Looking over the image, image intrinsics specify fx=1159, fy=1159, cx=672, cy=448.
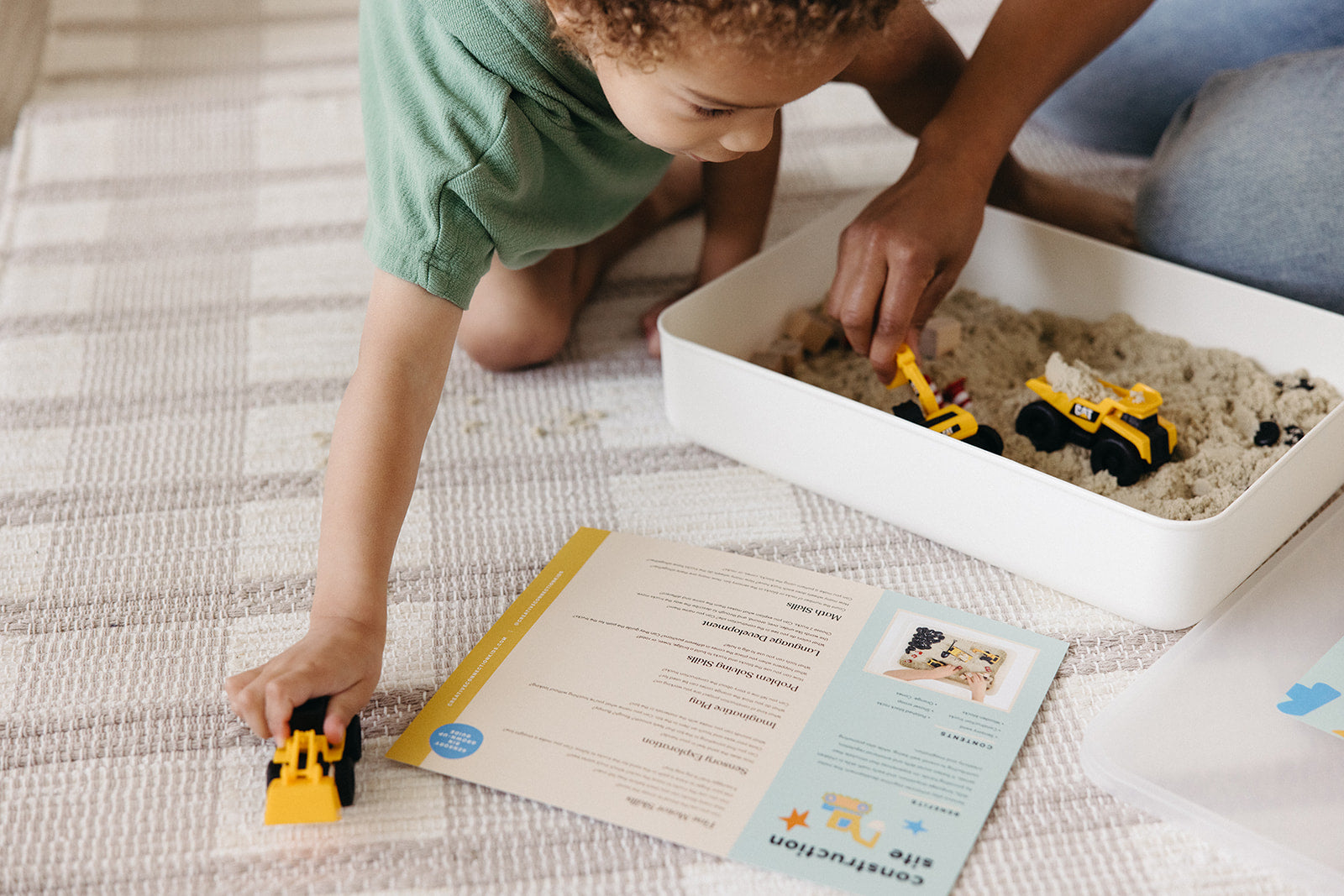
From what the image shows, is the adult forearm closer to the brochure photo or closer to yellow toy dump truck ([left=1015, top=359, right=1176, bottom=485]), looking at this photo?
yellow toy dump truck ([left=1015, top=359, right=1176, bottom=485])

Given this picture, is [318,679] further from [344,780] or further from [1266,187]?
[1266,187]

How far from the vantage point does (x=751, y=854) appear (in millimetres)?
583

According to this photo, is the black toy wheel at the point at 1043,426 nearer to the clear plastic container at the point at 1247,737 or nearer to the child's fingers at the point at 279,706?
the clear plastic container at the point at 1247,737

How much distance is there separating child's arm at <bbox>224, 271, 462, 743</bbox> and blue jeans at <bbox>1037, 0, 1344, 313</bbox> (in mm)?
627

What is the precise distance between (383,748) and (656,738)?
0.15m

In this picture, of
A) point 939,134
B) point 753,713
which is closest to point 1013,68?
point 939,134

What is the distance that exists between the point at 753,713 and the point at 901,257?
342mm

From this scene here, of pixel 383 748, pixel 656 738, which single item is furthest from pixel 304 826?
pixel 656 738

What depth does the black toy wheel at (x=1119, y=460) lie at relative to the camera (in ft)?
2.55

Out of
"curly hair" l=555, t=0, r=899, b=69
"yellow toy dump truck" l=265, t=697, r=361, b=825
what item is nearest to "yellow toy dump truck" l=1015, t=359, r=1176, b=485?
"curly hair" l=555, t=0, r=899, b=69

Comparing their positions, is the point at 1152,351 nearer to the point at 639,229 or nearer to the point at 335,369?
the point at 639,229

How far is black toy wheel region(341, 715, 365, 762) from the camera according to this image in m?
0.62

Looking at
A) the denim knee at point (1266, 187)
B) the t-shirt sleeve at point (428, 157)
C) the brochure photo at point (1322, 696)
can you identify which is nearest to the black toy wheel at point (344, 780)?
the t-shirt sleeve at point (428, 157)

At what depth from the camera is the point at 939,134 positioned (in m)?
0.89
